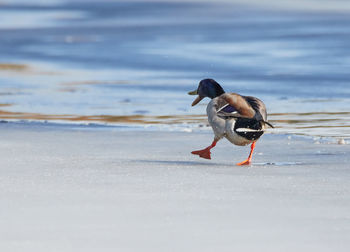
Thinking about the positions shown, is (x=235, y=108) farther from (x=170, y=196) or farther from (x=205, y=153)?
(x=170, y=196)

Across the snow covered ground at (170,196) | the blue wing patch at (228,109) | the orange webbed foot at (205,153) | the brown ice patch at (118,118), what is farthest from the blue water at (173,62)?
the blue wing patch at (228,109)

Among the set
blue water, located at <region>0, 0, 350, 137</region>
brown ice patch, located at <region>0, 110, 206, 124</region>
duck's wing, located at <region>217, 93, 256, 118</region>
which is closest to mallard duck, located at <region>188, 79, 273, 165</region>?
duck's wing, located at <region>217, 93, 256, 118</region>

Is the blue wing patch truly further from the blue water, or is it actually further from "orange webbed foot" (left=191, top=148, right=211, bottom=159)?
the blue water

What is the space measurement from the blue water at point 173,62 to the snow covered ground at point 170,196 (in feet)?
4.81

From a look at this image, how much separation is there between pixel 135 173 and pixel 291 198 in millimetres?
1143

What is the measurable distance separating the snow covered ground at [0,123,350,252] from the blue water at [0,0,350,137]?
1465 mm

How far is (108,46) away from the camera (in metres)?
16.7

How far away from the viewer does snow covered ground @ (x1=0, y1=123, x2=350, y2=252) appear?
3.98m

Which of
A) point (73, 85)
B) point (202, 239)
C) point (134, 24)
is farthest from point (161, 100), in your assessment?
point (134, 24)

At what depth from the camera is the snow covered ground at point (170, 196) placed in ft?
13.1

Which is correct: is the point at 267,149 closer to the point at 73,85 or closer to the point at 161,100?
the point at 161,100

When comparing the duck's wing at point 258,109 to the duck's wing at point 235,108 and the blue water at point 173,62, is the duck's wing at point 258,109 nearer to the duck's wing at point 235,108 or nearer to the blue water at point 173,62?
the duck's wing at point 235,108

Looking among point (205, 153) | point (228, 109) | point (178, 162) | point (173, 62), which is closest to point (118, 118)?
point (205, 153)

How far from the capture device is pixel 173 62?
14039 mm
